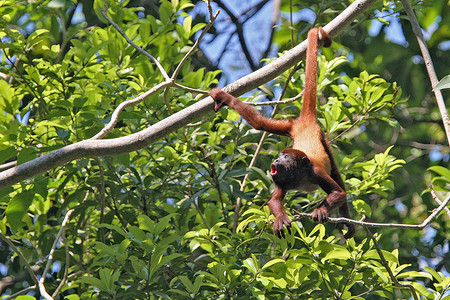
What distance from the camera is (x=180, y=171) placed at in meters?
5.25

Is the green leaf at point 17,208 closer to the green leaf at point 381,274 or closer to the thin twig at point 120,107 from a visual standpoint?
the thin twig at point 120,107

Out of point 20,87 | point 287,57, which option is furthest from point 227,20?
point 287,57

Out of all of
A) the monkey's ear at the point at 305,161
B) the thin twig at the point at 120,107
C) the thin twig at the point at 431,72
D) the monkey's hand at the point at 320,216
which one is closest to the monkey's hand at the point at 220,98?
the thin twig at the point at 120,107

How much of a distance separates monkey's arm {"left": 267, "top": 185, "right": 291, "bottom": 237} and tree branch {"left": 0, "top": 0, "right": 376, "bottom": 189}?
97cm

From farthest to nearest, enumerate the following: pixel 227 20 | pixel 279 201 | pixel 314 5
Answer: pixel 227 20
pixel 314 5
pixel 279 201

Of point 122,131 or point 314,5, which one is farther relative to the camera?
point 314,5

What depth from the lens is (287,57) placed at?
13.4 feet

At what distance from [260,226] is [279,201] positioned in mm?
320

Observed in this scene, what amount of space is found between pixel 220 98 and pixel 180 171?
1.25 m

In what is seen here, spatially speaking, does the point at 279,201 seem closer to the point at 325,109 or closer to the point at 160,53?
the point at 325,109

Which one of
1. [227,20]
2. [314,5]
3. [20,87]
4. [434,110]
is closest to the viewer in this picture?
[20,87]

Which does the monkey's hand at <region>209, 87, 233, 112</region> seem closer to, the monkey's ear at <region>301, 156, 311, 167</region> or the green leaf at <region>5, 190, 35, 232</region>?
the monkey's ear at <region>301, 156, 311, 167</region>

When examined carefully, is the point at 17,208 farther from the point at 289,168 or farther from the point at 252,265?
the point at 289,168

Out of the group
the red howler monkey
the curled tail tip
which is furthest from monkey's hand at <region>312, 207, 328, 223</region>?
the curled tail tip
